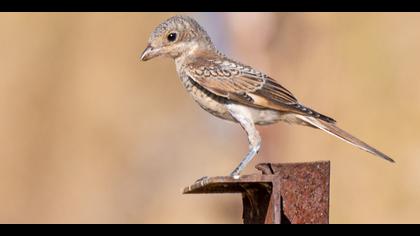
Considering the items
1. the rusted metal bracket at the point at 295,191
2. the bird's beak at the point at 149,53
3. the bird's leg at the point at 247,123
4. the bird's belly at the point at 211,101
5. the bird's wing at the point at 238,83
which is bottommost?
the rusted metal bracket at the point at 295,191

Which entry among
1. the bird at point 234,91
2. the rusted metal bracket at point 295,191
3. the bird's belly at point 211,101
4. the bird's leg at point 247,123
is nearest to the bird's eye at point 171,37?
the bird at point 234,91

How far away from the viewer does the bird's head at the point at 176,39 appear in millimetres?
6906

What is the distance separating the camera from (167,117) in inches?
597

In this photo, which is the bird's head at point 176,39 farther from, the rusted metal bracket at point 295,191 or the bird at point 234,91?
the rusted metal bracket at point 295,191

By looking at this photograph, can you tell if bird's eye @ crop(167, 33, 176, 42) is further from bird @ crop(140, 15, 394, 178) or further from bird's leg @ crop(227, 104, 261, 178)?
bird's leg @ crop(227, 104, 261, 178)

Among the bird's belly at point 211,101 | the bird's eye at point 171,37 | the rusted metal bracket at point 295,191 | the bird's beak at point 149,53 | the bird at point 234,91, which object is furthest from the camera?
the bird's eye at point 171,37

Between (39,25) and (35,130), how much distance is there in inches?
73.5

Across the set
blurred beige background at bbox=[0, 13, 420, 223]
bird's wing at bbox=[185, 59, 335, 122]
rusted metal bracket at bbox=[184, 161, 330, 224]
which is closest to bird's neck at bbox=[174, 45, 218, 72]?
bird's wing at bbox=[185, 59, 335, 122]

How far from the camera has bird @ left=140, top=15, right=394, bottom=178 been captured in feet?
21.2

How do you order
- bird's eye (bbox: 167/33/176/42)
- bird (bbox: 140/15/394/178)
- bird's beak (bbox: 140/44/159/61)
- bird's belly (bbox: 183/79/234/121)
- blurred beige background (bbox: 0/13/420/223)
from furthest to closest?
blurred beige background (bbox: 0/13/420/223) < bird's eye (bbox: 167/33/176/42) < bird's beak (bbox: 140/44/159/61) < bird's belly (bbox: 183/79/234/121) < bird (bbox: 140/15/394/178)

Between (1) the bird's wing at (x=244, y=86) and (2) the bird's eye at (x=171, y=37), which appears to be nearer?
(1) the bird's wing at (x=244, y=86)

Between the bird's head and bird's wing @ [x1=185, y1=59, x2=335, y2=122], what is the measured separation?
8.9 inches

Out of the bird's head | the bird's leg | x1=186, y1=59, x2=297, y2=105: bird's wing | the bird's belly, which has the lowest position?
the bird's leg

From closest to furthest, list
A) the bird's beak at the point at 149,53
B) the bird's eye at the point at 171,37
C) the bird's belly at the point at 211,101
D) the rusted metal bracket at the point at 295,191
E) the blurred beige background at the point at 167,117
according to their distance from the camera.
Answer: the rusted metal bracket at the point at 295,191
the bird's belly at the point at 211,101
the bird's beak at the point at 149,53
the bird's eye at the point at 171,37
the blurred beige background at the point at 167,117
